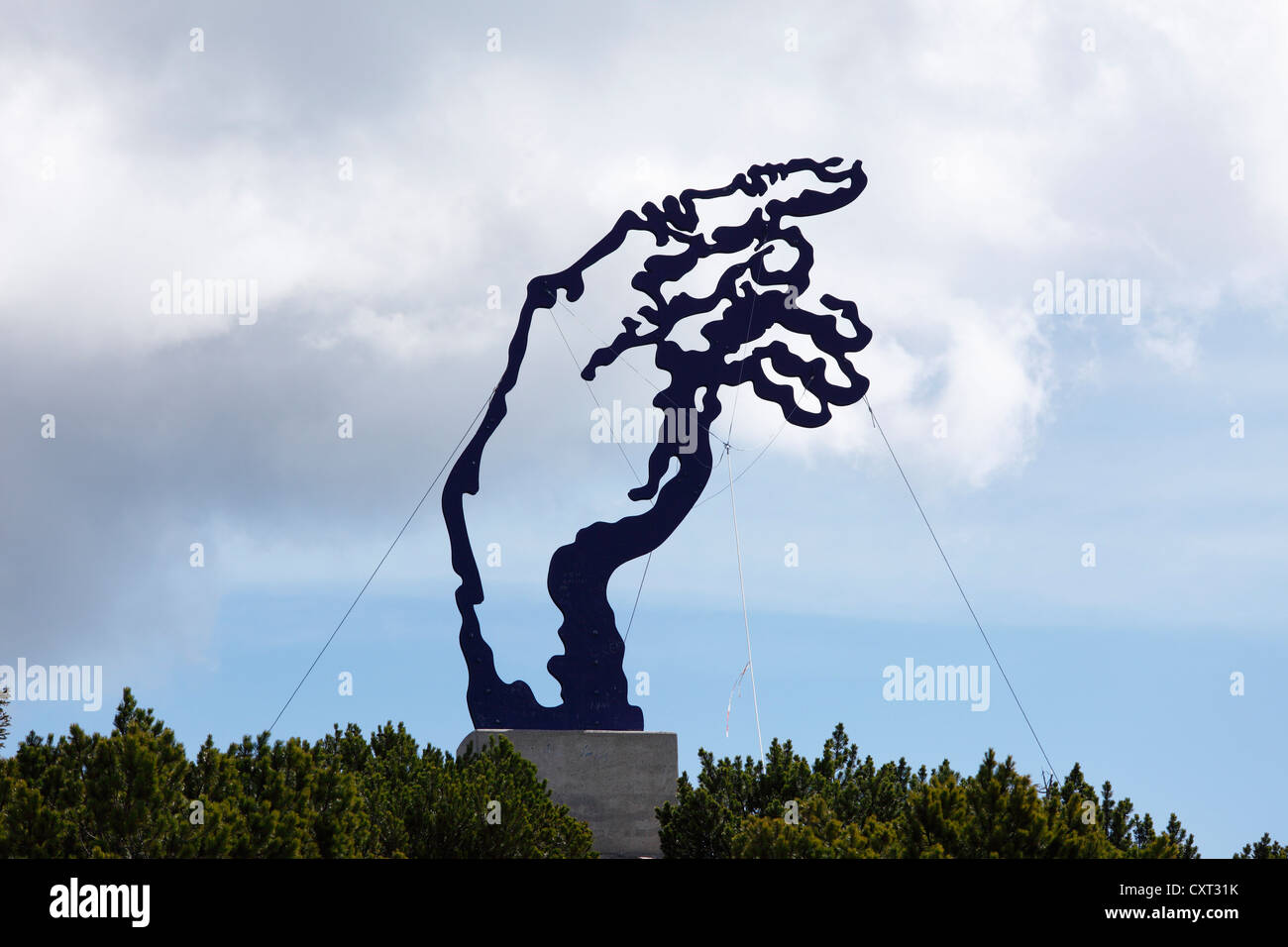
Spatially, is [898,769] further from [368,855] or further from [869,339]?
[368,855]

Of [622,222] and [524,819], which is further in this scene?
[622,222]

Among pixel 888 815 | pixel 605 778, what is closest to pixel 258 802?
pixel 605 778

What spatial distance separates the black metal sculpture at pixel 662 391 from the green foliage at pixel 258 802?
131 cm

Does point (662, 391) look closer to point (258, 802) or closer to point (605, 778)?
point (605, 778)

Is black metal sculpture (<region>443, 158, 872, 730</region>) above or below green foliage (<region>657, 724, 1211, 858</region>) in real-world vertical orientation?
above

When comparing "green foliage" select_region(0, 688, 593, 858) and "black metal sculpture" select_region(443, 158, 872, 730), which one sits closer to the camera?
"green foliage" select_region(0, 688, 593, 858)

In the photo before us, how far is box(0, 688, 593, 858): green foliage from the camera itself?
10.6m

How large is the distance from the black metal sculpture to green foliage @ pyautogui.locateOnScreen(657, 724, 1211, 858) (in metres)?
1.52

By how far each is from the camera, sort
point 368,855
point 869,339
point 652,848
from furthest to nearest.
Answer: point 869,339 < point 652,848 < point 368,855

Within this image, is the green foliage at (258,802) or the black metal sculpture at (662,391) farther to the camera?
the black metal sculpture at (662,391)

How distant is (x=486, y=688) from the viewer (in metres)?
15.0

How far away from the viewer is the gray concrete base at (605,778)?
14.8 meters
